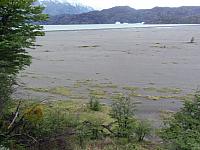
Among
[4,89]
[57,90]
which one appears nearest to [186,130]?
[4,89]

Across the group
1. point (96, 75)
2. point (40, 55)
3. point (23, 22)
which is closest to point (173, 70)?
point (96, 75)

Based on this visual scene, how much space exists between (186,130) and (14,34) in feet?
21.8

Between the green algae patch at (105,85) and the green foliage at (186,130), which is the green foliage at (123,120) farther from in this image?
the green algae patch at (105,85)

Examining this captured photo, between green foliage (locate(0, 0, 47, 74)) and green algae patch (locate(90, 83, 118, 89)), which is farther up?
green foliage (locate(0, 0, 47, 74))

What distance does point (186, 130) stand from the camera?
13664mm

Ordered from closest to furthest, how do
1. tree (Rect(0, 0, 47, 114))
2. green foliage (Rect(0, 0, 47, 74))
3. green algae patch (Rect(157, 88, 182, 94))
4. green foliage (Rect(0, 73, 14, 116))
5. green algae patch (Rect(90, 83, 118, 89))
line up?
green foliage (Rect(0, 73, 14, 116)) → tree (Rect(0, 0, 47, 114)) → green foliage (Rect(0, 0, 47, 74)) → green algae patch (Rect(157, 88, 182, 94)) → green algae patch (Rect(90, 83, 118, 89))

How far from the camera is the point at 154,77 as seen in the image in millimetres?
32188

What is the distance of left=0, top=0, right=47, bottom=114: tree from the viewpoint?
1446cm

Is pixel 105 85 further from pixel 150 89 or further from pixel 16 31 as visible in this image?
pixel 16 31

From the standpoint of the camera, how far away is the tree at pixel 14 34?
14.5 meters

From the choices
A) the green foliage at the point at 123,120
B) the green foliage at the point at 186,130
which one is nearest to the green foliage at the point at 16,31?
the green foliage at the point at 123,120

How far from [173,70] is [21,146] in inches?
963

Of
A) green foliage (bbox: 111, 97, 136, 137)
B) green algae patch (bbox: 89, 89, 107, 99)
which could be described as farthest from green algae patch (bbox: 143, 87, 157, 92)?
green foliage (bbox: 111, 97, 136, 137)

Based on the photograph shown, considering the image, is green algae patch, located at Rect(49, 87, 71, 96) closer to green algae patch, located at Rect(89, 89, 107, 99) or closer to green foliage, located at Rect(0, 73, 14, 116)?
green algae patch, located at Rect(89, 89, 107, 99)
